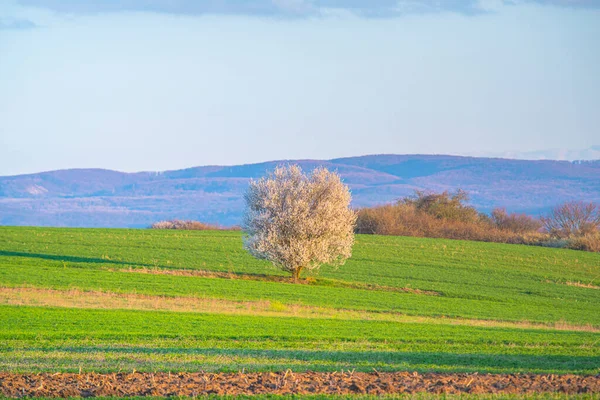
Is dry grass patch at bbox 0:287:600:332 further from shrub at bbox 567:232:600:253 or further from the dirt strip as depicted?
shrub at bbox 567:232:600:253

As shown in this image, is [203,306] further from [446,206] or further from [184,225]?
[184,225]

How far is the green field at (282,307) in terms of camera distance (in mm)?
18531

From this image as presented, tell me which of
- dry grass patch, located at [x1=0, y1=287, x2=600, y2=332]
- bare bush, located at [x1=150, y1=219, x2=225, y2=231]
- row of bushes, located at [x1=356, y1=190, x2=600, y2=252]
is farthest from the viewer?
bare bush, located at [x1=150, y1=219, x2=225, y2=231]

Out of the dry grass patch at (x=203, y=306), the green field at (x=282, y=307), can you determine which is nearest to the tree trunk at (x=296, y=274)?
the green field at (x=282, y=307)

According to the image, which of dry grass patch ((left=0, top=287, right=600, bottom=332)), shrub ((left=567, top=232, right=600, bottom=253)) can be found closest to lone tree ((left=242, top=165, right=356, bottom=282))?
dry grass patch ((left=0, top=287, right=600, bottom=332))

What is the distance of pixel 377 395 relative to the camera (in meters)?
13.1

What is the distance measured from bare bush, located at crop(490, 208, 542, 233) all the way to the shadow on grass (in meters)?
80.0

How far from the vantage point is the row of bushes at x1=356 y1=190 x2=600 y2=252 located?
84.5 meters

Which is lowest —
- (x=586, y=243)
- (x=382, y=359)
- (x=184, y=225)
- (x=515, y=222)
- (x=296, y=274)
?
(x=296, y=274)

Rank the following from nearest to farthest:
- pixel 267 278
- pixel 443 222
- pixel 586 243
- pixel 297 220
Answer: pixel 297 220, pixel 267 278, pixel 586 243, pixel 443 222

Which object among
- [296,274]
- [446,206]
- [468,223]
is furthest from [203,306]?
[446,206]

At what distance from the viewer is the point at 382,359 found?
732 inches

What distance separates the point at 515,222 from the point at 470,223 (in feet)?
35.0

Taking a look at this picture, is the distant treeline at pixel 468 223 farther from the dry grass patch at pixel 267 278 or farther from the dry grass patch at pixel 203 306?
the dry grass patch at pixel 203 306
